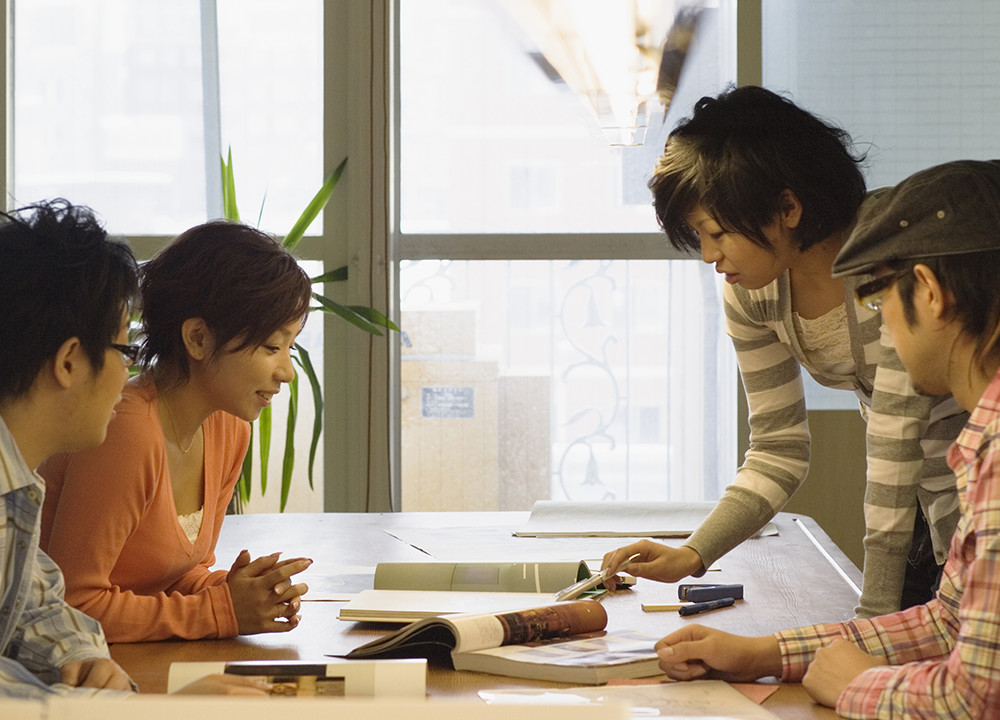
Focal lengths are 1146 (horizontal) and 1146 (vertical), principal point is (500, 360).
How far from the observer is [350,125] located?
3.71 meters

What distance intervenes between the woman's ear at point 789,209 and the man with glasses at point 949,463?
0.48m

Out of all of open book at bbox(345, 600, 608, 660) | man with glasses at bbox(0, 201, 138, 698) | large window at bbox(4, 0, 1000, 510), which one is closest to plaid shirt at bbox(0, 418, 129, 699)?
man with glasses at bbox(0, 201, 138, 698)

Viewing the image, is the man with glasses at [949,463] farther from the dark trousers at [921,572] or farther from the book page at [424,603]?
the dark trousers at [921,572]

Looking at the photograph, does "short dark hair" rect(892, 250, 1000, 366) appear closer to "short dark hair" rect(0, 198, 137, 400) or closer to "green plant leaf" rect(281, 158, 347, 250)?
"short dark hair" rect(0, 198, 137, 400)

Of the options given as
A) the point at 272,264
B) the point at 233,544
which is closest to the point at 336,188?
the point at 233,544

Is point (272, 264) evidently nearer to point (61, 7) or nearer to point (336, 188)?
point (336, 188)

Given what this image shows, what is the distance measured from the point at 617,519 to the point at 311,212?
1.51m

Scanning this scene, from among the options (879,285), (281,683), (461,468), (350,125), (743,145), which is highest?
(350,125)

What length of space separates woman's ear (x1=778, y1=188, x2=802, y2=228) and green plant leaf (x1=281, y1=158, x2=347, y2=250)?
6.51 feet

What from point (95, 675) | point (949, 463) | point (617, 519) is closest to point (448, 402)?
point (617, 519)

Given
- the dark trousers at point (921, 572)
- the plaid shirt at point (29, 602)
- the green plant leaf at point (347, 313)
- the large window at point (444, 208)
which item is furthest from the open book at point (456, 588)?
the large window at point (444, 208)

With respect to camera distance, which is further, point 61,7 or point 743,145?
point 61,7

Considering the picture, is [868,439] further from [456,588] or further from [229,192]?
[229,192]

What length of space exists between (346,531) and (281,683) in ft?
4.09
